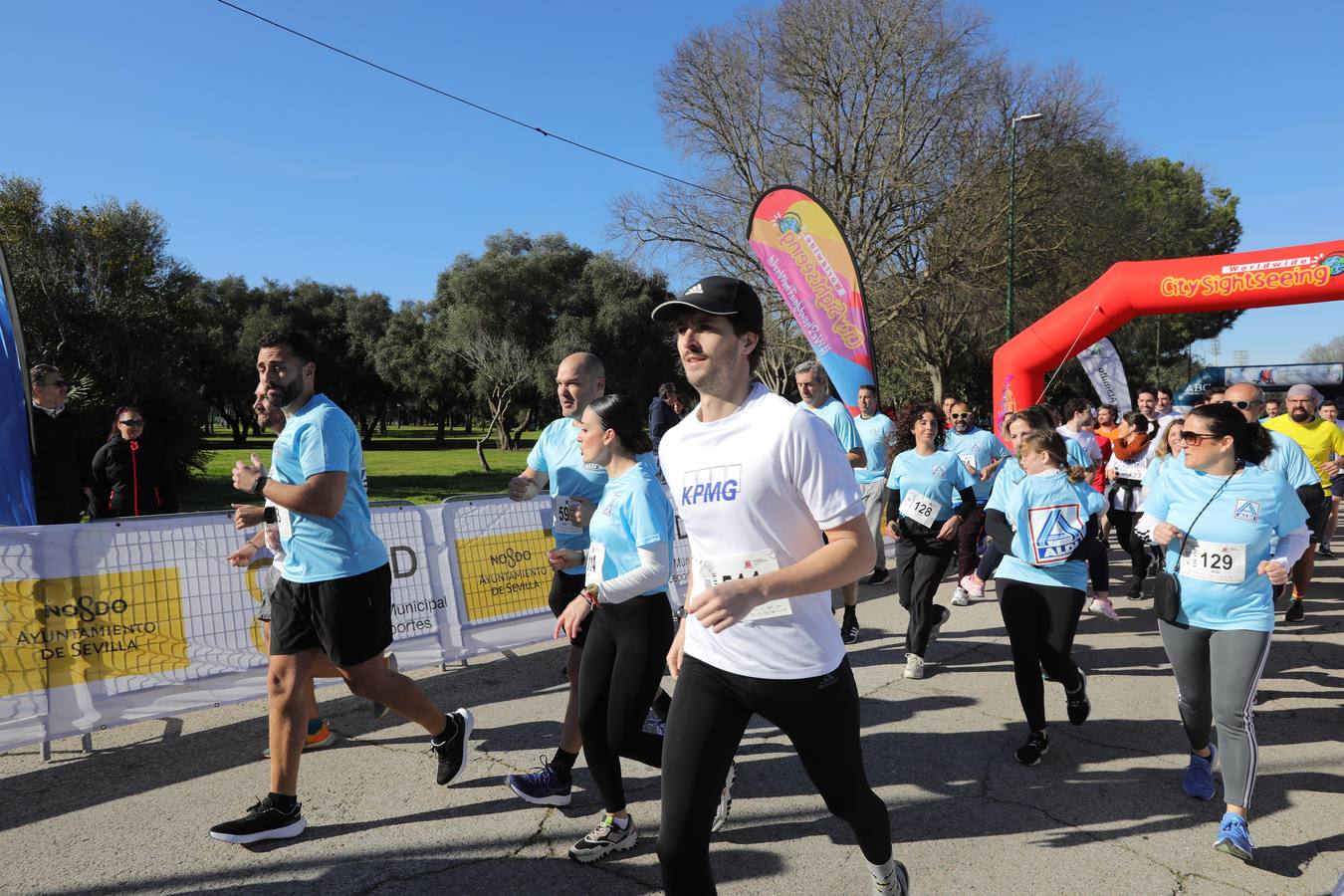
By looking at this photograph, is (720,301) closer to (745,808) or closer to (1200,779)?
(745,808)

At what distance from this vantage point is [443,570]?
5902 mm

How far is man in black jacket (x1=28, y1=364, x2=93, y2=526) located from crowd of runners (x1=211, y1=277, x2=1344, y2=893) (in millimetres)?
3824

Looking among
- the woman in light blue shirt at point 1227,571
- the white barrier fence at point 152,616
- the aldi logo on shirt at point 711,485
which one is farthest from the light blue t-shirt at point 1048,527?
the white barrier fence at point 152,616

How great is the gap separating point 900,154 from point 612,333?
15944 mm

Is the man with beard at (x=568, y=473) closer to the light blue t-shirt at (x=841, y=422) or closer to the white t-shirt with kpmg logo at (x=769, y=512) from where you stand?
the white t-shirt with kpmg logo at (x=769, y=512)

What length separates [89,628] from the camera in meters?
4.41

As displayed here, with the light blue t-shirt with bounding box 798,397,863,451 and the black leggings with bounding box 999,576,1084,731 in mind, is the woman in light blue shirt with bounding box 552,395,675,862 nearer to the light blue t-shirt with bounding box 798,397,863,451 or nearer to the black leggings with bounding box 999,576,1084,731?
the black leggings with bounding box 999,576,1084,731

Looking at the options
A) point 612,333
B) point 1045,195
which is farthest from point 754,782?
point 612,333

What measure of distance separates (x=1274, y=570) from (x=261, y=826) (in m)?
4.12

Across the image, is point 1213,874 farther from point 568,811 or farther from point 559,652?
point 559,652

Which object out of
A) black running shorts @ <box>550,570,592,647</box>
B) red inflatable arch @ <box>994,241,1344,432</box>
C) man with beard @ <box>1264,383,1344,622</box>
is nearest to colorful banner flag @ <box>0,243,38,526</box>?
black running shorts @ <box>550,570,592,647</box>

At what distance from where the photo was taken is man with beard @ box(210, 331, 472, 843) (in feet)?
10.6

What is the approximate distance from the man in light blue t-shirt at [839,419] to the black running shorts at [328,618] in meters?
3.98

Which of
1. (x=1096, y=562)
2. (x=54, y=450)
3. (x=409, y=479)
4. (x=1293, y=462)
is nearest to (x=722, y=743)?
(x=1096, y=562)
